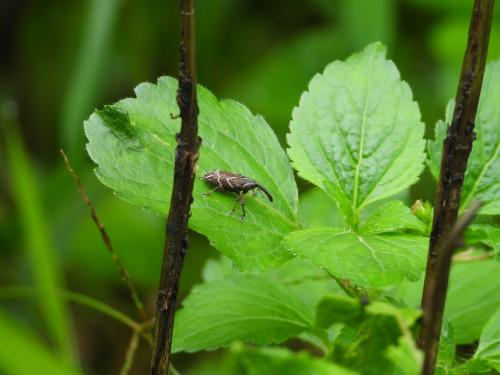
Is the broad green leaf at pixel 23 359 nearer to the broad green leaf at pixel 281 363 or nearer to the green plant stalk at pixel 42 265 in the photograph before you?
the broad green leaf at pixel 281 363

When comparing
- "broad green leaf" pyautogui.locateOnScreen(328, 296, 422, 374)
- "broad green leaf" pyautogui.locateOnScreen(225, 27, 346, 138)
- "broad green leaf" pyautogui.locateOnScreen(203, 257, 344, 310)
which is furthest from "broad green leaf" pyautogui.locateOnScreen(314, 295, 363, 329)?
"broad green leaf" pyautogui.locateOnScreen(225, 27, 346, 138)

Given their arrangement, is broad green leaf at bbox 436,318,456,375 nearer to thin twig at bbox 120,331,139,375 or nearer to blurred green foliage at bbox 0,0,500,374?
thin twig at bbox 120,331,139,375

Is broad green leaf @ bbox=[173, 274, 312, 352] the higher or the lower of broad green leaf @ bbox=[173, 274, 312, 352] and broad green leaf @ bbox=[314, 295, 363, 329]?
the lower

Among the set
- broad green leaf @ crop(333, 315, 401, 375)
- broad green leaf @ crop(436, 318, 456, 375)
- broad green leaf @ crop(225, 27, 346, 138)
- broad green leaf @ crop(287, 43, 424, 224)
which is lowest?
broad green leaf @ crop(436, 318, 456, 375)

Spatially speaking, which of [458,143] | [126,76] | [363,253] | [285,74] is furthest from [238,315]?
[126,76]

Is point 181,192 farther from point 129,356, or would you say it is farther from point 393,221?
point 129,356

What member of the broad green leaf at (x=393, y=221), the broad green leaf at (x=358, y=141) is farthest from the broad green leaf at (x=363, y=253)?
the broad green leaf at (x=358, y=141)

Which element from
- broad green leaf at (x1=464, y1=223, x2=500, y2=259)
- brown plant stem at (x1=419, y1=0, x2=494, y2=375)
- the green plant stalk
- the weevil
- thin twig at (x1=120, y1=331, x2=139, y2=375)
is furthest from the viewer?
the green plant stalk
